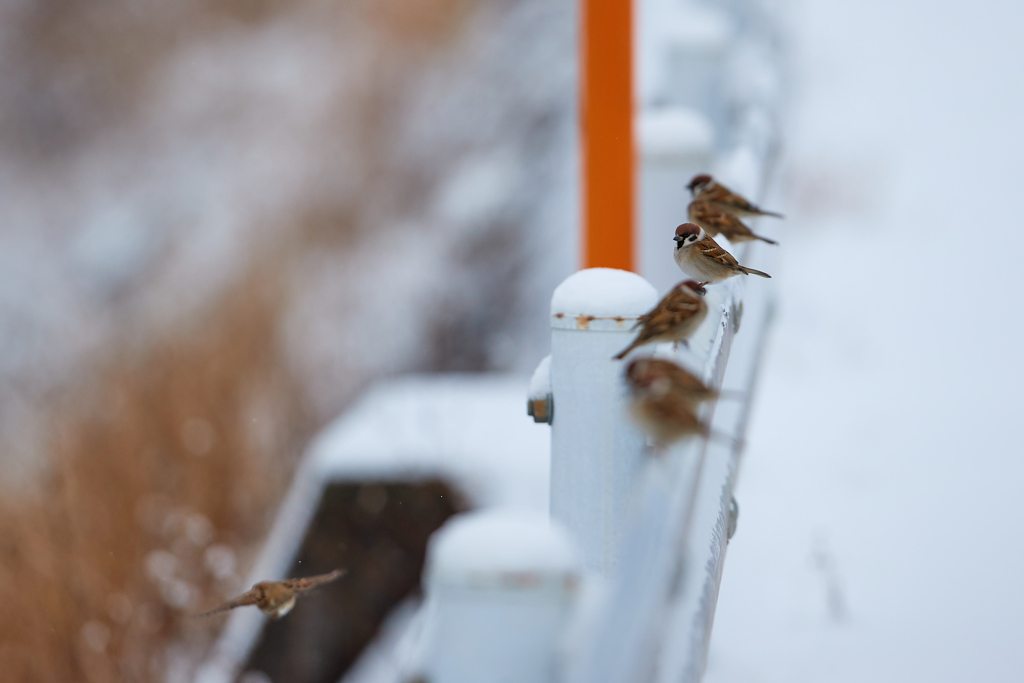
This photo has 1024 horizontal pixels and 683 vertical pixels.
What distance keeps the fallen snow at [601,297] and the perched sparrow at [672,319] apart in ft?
0.09

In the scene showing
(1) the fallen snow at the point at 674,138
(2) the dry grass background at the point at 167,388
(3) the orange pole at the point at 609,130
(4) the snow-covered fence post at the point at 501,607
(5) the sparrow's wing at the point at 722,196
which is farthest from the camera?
(2) the dry grass background at the point at 167,388

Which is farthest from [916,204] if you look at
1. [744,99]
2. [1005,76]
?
[744,99]

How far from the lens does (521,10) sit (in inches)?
461

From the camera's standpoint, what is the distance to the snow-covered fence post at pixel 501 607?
1.17 metres

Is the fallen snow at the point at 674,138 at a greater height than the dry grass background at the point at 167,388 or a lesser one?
greater

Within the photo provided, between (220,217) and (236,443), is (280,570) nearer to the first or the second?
(236,443)

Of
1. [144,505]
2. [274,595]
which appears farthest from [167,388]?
[274,595]

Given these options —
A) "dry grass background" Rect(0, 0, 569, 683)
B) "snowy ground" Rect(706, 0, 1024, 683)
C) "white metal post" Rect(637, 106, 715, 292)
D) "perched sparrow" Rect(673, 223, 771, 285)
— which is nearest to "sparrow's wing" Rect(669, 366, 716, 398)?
"perched sparrow" Rect(673, 223, 771, 285)

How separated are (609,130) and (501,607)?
2.67 meters

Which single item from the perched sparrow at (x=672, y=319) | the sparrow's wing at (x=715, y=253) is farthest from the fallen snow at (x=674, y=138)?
the perched sparrow at (x=672, y=319)

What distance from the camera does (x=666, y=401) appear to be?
1502 mm

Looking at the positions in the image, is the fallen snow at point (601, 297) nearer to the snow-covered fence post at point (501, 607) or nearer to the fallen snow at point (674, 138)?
the snow-covered fence post at point (501, 607)

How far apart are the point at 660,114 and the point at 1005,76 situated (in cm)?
553

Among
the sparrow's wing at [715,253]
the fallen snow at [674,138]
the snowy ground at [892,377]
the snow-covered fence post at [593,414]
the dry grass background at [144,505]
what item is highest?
the fallen snow at [674,138]
